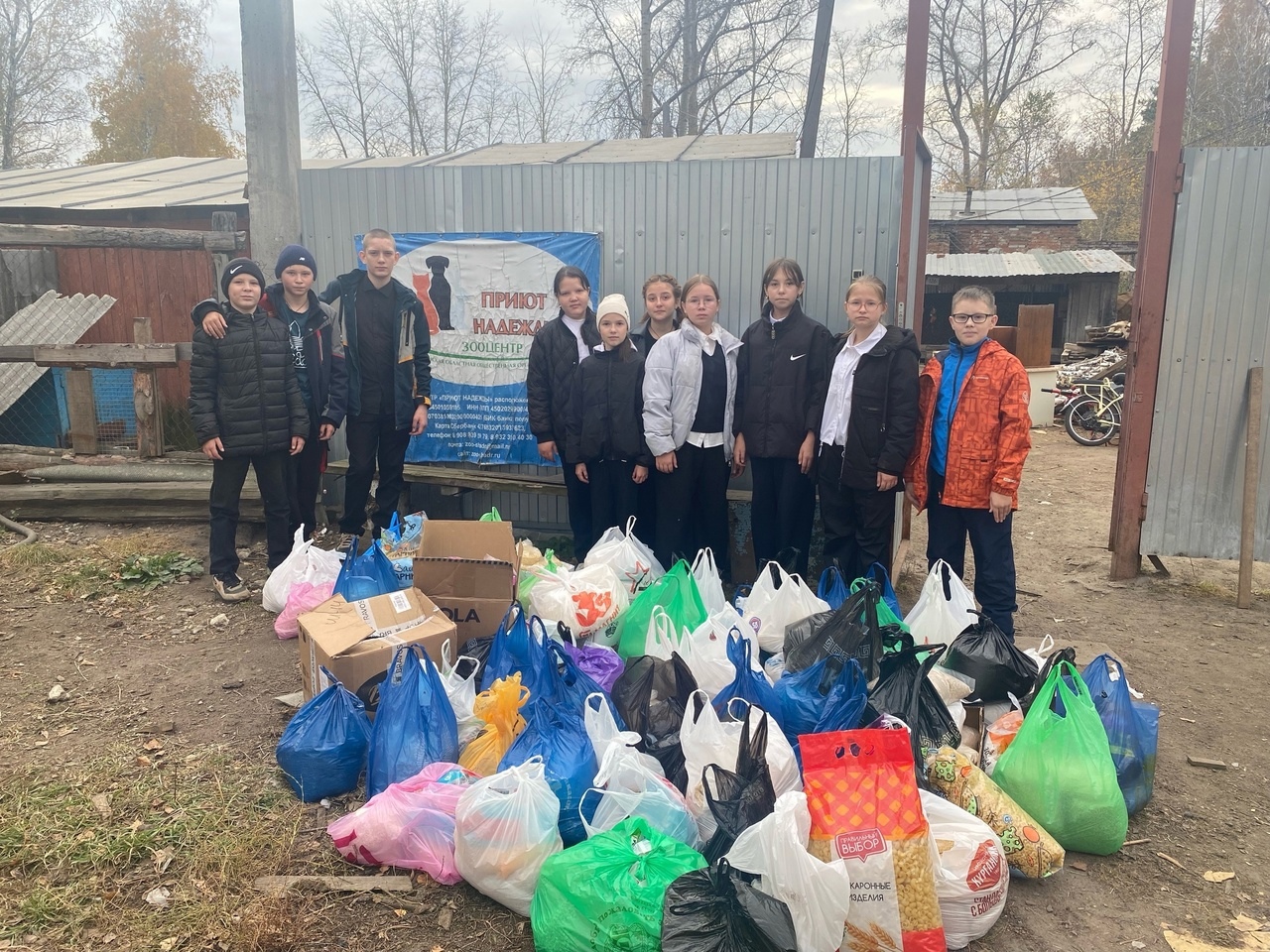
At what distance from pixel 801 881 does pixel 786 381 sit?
112 inches

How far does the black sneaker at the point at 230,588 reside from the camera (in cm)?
493

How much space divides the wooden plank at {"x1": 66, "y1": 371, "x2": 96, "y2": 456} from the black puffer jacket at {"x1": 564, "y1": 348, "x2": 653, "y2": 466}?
4.10 metres

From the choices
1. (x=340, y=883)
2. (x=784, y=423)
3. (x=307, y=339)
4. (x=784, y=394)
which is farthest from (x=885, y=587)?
(x=307, y=339)

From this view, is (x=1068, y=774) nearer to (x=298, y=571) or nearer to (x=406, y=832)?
(x=406, y=832)

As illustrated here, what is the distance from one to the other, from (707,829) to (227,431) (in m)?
3.53

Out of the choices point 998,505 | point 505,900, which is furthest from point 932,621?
point 505,900

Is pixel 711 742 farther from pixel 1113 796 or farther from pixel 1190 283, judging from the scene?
pixel 1190 283

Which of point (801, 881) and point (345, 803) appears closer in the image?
point (801, 881)

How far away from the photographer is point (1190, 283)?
5.09 m

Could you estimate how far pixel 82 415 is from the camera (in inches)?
255

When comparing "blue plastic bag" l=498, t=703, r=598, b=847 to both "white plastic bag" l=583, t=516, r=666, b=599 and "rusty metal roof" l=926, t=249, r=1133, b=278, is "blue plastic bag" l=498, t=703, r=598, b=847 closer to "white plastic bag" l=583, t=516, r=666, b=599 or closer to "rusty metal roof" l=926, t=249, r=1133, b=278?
"white plastic bag" l=583, t=516, r=666, b=599

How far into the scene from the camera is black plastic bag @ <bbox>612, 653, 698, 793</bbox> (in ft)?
9.64

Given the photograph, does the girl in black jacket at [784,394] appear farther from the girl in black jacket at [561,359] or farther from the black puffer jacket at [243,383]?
the black puffer jacket at [243,383]

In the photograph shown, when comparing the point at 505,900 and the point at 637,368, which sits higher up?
the point at 637,368
